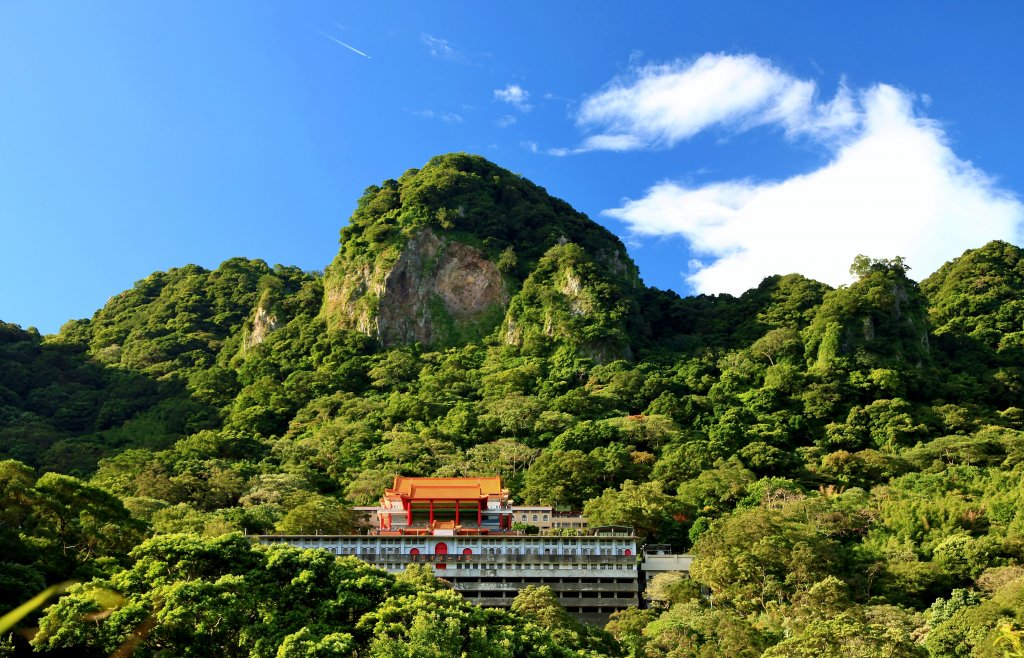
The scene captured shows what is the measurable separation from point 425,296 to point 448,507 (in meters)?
38.5

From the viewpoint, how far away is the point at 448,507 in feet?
160

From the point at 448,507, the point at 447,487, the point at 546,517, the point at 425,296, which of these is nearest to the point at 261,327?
the point at 425,296

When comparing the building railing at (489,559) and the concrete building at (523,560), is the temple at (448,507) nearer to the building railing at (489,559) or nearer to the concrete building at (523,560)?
the concrete building at (523,560)

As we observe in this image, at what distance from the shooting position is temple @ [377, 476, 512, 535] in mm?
48344

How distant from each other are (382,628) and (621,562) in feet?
64.5

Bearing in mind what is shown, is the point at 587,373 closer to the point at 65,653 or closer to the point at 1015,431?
the point at 1015,431

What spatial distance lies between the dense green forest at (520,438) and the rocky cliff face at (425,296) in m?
0.29

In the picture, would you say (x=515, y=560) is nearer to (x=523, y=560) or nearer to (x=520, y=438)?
(x=523, y=560)

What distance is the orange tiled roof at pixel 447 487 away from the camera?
48719mm

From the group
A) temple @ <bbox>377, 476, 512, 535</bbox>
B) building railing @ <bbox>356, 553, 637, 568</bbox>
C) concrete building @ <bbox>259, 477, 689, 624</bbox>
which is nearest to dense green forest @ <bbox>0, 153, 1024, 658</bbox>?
concrete building @ <bbox>259, 477, 689, 624</bbox>

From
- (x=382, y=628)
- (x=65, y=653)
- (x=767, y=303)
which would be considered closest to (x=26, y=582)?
(x=65, y=653)

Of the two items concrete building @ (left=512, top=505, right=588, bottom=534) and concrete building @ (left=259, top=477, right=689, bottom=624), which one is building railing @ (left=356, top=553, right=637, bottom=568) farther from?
concrete building @ (left=512, top=505, right=588, bottom=534)

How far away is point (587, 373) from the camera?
242 feet

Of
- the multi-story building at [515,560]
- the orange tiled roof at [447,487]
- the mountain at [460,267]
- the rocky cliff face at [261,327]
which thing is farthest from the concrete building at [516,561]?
the rocky cliff face at [261,327]
